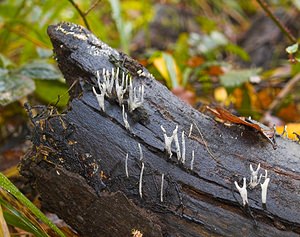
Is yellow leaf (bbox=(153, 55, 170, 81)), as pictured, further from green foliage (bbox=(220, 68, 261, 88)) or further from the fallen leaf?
the fallen leaf

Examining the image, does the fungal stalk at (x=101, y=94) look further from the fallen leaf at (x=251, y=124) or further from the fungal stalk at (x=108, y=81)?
the fallen leaf at (x=251, y=124)

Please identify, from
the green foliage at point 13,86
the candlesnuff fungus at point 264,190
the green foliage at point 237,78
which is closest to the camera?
the candlesnuff fungus at point 264,190

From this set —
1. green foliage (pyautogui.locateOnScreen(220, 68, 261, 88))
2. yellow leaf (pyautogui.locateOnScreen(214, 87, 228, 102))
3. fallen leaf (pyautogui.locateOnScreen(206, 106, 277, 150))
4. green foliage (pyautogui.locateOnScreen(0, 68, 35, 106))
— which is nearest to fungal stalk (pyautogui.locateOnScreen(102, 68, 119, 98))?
fallen leaf (pyautogui.locateOnScreen(206, 106, 277, 150))

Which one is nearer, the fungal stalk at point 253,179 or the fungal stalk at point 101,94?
the fungal stalk at point 253,179

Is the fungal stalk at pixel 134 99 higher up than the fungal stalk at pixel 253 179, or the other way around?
the fungal stalk at pixel 134 99

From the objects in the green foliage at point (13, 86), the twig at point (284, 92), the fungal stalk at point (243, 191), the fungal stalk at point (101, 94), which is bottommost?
the twig at point (284, 92)

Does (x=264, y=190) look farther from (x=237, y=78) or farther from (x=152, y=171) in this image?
(x=237, y=78)

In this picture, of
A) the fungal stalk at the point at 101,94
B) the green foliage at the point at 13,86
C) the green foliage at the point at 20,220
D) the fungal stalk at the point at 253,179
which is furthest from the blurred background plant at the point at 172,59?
the fungal stalk at the point at 253,179
